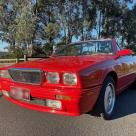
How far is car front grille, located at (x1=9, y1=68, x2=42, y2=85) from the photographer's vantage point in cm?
423

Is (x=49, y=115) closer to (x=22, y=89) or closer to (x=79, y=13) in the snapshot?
(x=22, y=89)

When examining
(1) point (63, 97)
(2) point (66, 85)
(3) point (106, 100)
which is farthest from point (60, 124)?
(3) point (106, 100)

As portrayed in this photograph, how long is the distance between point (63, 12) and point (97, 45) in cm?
2808

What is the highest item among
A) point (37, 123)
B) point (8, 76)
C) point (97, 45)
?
point (97, 45)

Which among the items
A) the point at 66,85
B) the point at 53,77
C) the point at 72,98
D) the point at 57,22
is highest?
the point at 57,22

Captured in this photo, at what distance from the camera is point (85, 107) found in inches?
158

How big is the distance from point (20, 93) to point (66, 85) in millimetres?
846

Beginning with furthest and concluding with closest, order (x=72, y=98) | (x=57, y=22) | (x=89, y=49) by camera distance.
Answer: (x=57, y=22) → (x=89, y=49) → (x=72, y=98)

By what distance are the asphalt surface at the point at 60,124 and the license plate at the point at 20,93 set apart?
0.39 meters

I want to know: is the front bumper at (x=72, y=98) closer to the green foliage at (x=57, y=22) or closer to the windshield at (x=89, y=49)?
the windshield at (x=89, y=49)

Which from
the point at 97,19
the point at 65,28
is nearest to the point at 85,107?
the point at 65,28

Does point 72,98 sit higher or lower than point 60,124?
higher

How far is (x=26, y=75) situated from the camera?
172 inches

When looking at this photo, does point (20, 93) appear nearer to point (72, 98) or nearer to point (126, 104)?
point (72, 98)
